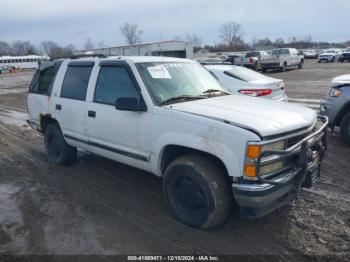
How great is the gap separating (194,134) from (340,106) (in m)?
4.31

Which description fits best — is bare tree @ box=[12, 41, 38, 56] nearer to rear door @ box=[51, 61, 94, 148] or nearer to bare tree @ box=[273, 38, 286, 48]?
bare tree @ box=[273, 38, 286, 48]

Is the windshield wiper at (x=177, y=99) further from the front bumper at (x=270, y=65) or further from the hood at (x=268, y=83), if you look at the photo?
the front bumper at (x=270, y=65)

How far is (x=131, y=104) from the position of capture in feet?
13.0

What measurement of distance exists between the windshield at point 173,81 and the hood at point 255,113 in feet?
0.84

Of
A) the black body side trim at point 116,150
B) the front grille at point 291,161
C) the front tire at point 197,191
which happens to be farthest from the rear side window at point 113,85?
the front grille at point 291,161

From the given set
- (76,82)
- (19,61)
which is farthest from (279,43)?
(76,82)

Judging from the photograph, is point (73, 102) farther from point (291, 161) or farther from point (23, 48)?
point (23, 48)

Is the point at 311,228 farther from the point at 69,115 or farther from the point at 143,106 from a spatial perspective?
the point at 69,115

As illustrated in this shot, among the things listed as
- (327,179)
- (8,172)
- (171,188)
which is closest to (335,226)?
(327,179)

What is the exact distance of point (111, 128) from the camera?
4527 millimetres

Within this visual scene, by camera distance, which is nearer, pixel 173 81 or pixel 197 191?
pixel 197 191

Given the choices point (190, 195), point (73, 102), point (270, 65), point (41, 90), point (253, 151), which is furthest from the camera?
point (270, 65)

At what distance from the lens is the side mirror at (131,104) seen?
156 inches

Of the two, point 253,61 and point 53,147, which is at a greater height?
point 253,61
